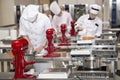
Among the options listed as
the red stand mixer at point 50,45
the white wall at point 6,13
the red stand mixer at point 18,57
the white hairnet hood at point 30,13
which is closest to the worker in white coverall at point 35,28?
the white hairnet hood at point 30,13

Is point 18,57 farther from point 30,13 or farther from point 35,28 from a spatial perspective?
point 35,28

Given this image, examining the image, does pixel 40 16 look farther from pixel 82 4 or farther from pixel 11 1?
pixel 11 1

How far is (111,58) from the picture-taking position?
2.01m

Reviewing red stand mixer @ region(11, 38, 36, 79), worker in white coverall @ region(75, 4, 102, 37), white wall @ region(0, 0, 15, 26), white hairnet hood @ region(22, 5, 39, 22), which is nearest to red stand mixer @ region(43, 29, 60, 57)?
white hairnet hood @ region(22, 5, 39, 22)

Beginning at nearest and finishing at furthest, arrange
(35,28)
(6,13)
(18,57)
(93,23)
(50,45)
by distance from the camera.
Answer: (18,57)
(50,45)
(35,28)
(93,23)
(6,13)

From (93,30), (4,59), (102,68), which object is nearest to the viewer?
(102,68)

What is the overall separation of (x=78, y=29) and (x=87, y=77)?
2202mm

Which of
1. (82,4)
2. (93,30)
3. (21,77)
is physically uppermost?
(82,4)

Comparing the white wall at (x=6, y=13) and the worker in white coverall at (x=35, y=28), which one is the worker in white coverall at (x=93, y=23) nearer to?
the worker in white coverall at (x=35, y=28)

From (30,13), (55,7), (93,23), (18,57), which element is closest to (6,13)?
(55,7)

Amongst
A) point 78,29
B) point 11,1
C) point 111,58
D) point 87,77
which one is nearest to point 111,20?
point 78,29

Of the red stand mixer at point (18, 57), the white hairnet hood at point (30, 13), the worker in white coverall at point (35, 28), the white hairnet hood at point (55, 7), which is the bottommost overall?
the red stand mixer at point (18, 57)

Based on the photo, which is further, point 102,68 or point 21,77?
point 102,68

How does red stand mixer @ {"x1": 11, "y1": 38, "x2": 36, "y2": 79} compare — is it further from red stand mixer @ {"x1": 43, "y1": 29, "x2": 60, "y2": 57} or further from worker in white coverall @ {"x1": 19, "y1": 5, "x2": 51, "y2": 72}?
worker in white coverall @ {"x1": 19, "y1": 5, "x2": 51, "y2": 72}
